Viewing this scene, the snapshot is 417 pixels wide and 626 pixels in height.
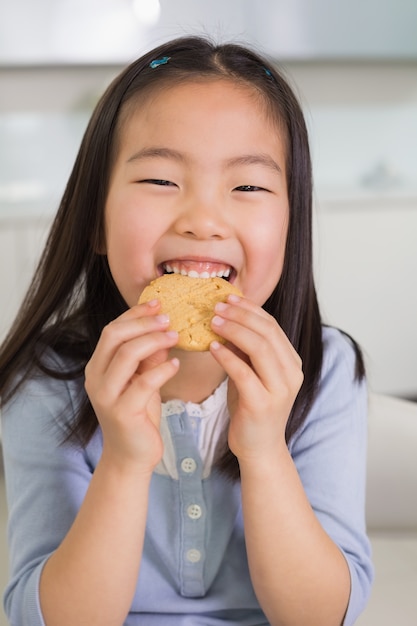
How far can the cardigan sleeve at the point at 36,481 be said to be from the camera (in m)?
0.96

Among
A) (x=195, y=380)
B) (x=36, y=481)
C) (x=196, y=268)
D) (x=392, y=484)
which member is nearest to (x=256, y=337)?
(x=196, y=268)

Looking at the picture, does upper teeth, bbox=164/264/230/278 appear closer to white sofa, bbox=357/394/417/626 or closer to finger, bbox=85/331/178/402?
finger, bbox=85/331/178/402

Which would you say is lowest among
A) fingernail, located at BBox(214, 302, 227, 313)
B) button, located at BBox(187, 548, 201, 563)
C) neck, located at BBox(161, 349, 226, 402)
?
button, located at BBox(187, 548, 201, 563)

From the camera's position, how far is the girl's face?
931 millimetres

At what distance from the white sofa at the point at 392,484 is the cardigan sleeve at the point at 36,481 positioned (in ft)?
1.67

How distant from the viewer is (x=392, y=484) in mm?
1354

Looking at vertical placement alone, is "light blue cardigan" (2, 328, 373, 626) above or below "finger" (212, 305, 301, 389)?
below

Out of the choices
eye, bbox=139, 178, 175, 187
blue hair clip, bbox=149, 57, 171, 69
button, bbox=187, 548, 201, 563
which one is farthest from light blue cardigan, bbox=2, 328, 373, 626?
blue hair clip, bbox=149, 57, 171, 69

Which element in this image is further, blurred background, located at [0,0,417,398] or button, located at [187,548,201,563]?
blurred background, located at [0,0,417,398]

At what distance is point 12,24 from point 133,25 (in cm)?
40

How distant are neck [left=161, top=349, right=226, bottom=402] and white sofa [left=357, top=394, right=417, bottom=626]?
0.39 metres

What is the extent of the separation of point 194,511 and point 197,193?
40 cm

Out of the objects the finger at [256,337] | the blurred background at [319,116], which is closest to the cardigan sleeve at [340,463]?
the finger at [256,337]

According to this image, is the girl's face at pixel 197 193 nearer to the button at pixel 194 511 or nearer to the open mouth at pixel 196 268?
the open mouth at pixel 196 268
